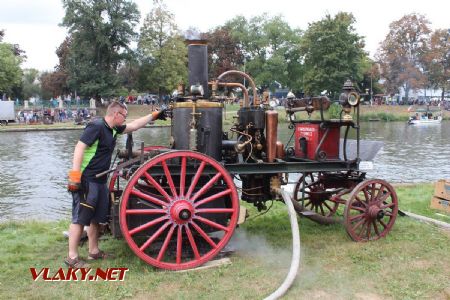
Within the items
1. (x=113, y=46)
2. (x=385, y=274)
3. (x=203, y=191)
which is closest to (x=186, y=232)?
(x=203, y=191)

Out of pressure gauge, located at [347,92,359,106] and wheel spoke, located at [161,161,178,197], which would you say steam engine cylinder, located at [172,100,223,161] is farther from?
pressure gauge, located at [347,92,359,106]

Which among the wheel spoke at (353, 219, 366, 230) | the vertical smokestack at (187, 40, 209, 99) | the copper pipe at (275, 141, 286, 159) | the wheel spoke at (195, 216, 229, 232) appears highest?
the vertical smokestack at (187, 40, 209, 99)

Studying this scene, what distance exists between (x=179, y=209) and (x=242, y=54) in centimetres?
6628

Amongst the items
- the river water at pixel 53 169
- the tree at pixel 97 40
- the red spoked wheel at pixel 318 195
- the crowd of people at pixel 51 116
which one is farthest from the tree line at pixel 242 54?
the red spoked wheel at pixel 318 195

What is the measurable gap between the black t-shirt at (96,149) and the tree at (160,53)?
50.1 m

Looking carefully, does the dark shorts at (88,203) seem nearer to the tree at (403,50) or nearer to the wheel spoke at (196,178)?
the wheel spoke at (196,178)

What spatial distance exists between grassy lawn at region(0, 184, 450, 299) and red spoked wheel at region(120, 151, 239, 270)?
0.29 meters

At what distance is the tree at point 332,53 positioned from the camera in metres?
53.3

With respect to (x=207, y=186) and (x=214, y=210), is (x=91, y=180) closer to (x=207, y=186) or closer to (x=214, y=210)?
(x=207, y=186)

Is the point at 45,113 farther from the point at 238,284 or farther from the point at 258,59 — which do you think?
the point at 238,284

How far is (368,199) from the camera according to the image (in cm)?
604

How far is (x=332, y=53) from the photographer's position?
2116 inches

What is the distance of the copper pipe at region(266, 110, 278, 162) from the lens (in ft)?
18.7

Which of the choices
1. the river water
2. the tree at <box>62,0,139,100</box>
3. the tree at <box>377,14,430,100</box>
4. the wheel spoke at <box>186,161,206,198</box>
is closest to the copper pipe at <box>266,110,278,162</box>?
the wheel spoke at <box>186,161,206,198</box>
